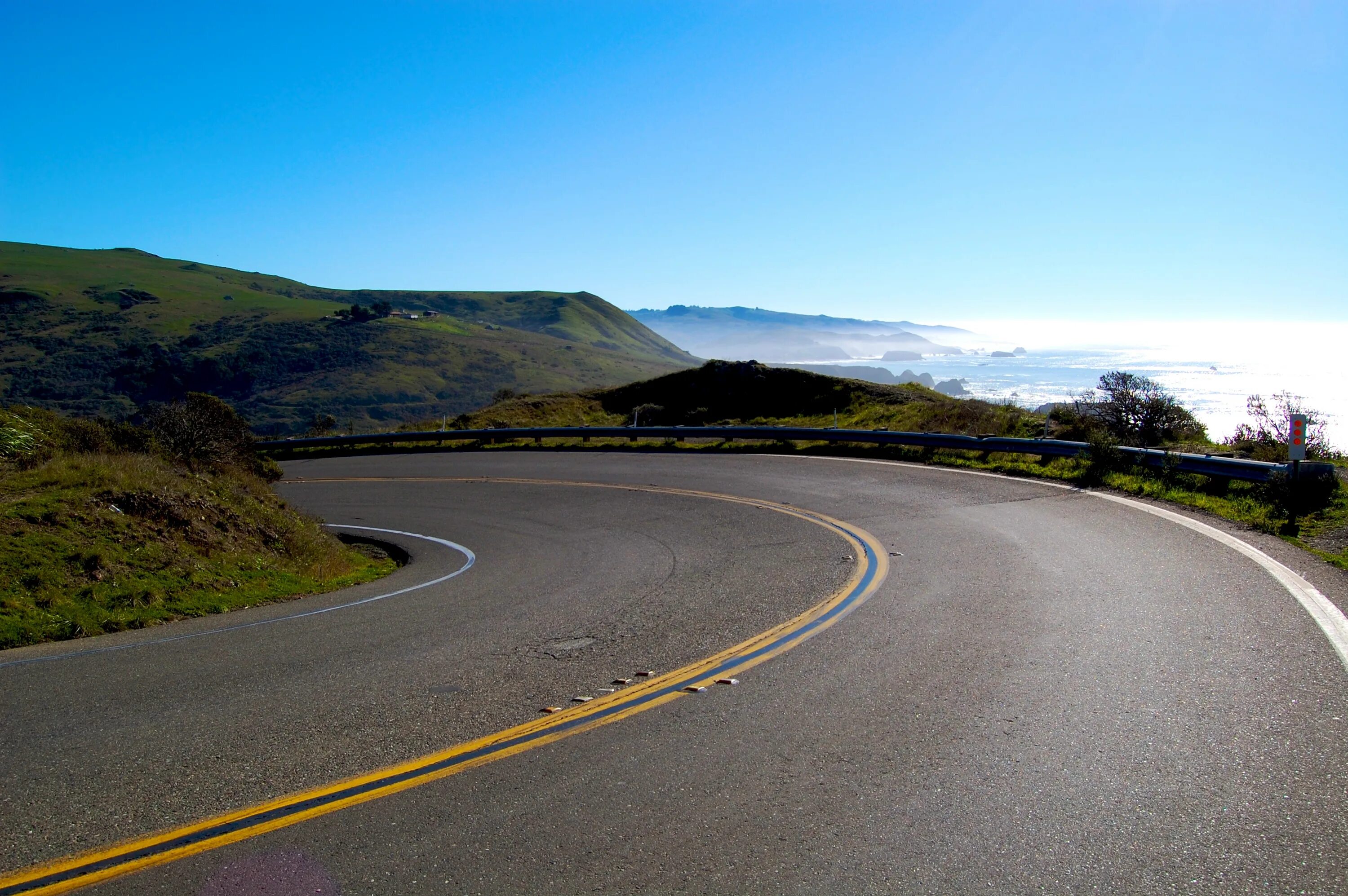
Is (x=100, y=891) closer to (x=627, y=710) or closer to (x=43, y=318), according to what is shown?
(x=627, y=710)

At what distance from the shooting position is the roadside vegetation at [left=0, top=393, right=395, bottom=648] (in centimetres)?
828

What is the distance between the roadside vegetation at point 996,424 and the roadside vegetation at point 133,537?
11203mm

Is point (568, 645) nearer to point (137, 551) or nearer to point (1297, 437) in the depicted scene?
point (137, 551)

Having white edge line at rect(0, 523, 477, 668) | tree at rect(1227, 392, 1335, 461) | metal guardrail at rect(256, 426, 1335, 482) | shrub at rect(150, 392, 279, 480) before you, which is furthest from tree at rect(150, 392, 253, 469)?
tree at rect(1227, 392, 1335, 461)

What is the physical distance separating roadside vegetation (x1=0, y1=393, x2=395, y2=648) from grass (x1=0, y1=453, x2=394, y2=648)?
0.05 feet

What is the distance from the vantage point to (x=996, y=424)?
71.7 ft

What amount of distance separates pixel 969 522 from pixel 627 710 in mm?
7978

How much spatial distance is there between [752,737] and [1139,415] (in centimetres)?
1814

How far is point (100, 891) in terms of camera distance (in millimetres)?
3395

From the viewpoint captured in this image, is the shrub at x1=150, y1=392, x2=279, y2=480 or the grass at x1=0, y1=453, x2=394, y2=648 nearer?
the grass at x1=0, y1=453, x2=394, y2=648

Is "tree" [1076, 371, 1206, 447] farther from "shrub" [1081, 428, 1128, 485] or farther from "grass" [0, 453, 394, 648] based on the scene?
"grass" [0, 453, 394, 648]

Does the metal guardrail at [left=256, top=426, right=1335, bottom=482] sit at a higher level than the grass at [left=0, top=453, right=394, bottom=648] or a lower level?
higher

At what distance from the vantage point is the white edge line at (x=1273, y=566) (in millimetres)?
6387

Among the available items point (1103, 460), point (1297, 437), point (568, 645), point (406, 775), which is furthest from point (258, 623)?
point (1103, 460)
